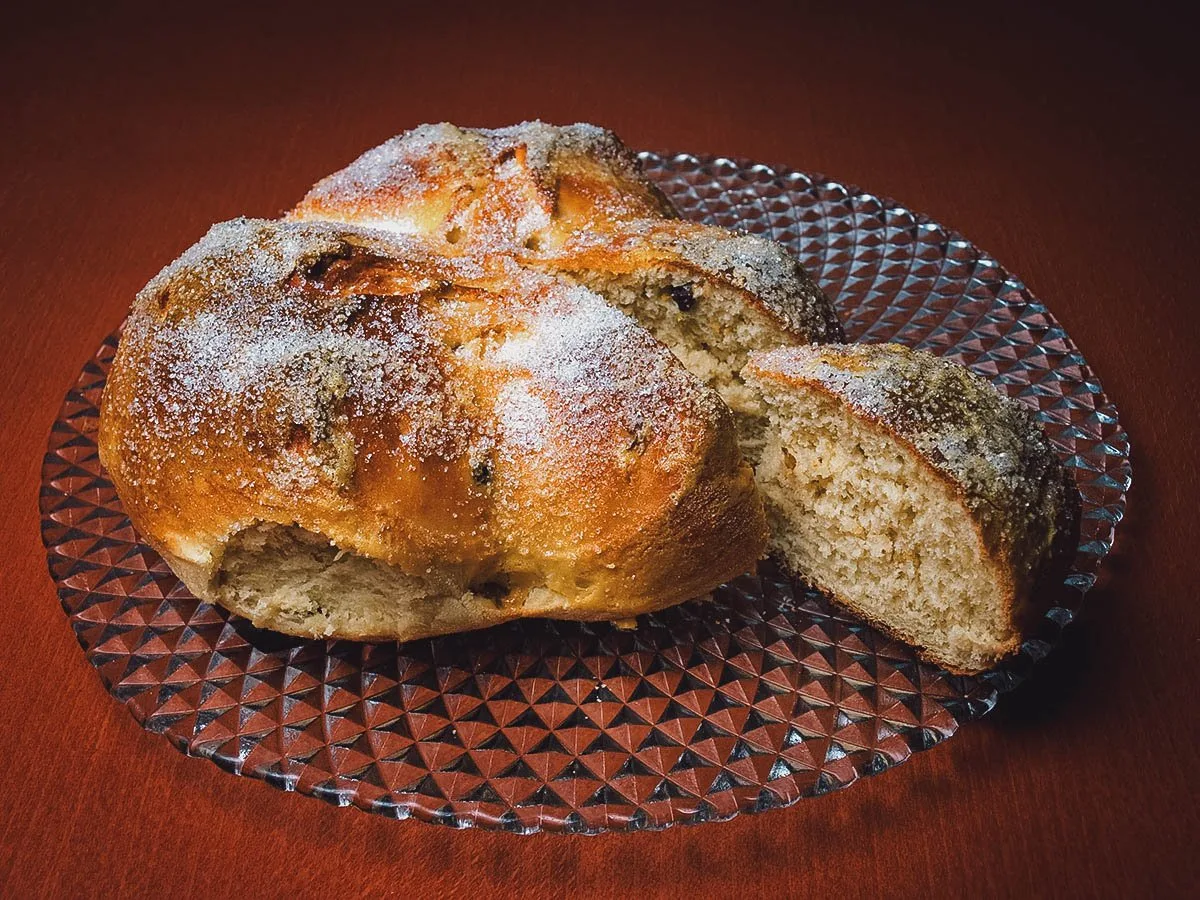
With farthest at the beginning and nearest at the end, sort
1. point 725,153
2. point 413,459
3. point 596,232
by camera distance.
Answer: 1. point 725,153
2. point 596,232
3. point 413,459

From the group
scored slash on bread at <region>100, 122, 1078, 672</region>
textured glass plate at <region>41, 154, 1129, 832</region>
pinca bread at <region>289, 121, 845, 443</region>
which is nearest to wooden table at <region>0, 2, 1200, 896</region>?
textured glass plate at <region>41, 154, 1129, 832</region>

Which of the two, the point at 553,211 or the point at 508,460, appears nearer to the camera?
the point at 508,460

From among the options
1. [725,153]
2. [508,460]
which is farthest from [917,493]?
[725,153]

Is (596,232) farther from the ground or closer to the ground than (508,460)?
farther from the ground

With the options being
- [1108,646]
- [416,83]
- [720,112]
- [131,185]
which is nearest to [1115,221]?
[720,112]

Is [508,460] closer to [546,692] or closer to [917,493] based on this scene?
[546,692]

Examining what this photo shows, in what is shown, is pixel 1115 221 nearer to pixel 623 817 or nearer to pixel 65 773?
pixel 623 817
